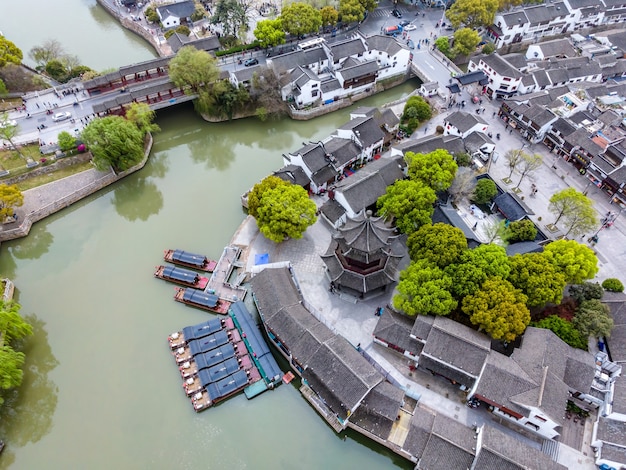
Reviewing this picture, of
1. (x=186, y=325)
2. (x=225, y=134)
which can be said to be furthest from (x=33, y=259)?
(x=225, y=134)

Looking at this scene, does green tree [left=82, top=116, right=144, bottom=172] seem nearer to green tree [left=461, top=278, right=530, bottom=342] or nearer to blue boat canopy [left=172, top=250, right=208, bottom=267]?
blue boat canopy [left=172, top=250, right=208, bottom=267]

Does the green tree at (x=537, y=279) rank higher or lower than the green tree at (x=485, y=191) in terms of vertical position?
lower

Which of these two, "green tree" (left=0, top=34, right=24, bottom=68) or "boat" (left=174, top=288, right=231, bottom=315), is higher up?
"green tree" (left=0, top=34, right=24, bottom=68)

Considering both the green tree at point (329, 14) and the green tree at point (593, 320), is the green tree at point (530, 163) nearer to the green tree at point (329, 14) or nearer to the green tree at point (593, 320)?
the green tree at point (593, 320)

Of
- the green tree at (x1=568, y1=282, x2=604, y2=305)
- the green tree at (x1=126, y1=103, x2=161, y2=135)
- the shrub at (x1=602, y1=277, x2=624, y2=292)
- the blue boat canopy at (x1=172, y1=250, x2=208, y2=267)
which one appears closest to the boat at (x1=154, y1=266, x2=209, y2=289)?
the blue boat canopy at (x1=172, y1=250, x2=208, y2=267)

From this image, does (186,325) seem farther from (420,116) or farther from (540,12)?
(540,12)

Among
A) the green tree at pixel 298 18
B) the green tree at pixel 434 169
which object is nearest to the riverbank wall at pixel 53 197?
the green tree at pixel 298 18
